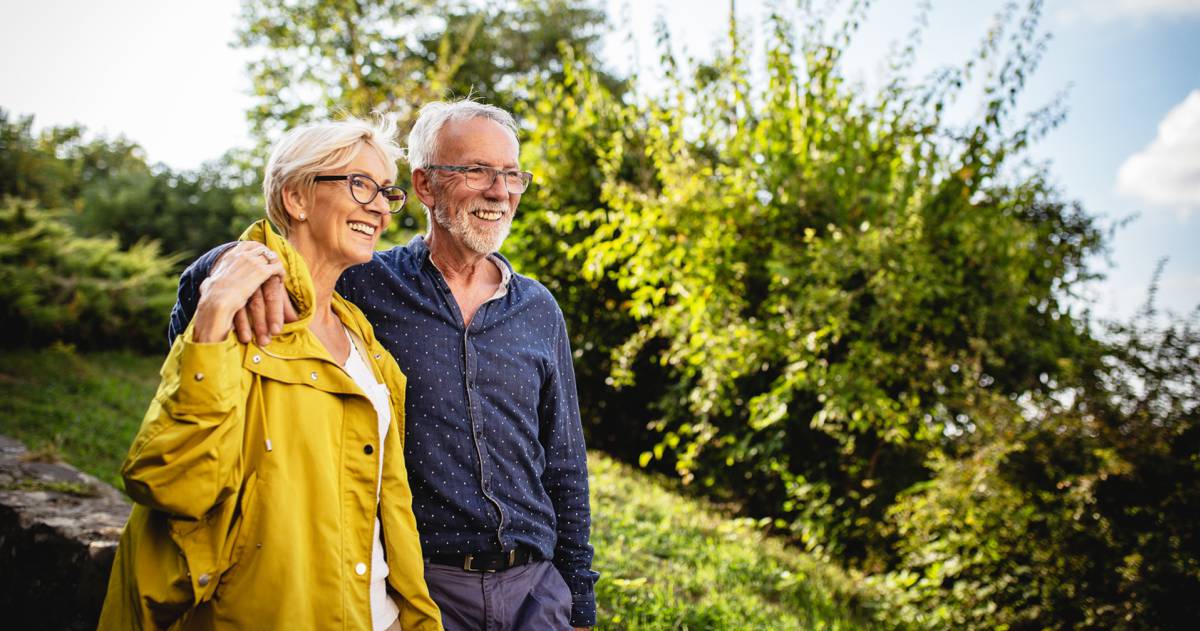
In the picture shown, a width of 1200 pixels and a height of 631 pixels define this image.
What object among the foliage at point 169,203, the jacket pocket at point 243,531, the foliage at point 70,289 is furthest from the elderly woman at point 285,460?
the foliage at point 169,203

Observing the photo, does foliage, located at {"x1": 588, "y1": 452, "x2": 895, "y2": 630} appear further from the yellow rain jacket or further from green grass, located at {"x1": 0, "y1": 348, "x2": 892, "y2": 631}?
the yellow rain jacket

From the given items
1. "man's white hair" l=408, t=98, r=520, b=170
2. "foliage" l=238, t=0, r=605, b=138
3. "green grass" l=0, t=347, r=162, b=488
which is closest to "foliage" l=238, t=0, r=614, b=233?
"foliage" l=238, t=0, r=605, b=138

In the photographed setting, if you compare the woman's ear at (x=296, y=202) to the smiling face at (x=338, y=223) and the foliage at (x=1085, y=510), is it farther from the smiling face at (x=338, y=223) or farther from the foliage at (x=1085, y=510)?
the foliage at (x=1085, y=510)

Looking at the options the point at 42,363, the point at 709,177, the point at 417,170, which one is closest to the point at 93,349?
the point at 42,363

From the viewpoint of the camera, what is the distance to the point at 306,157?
187 centimetres

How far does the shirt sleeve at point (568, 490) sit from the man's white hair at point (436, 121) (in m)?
0.74

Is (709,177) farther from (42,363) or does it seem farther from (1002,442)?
(42,363)

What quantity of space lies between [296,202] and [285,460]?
68 cm

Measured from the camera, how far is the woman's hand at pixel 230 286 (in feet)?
4.80

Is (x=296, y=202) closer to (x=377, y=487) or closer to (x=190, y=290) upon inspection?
(x=190, y=290)

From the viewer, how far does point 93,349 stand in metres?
9.65

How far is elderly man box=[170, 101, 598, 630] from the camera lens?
2.09 meters

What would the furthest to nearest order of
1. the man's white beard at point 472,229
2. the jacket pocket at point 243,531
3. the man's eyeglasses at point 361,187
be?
1. the man's white beard at point 472,229
2. the man's eyeglasses at point 361,187
3. the jacket pocket at point 243,531

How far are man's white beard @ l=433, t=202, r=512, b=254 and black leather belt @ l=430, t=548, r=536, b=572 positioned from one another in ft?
2.97
